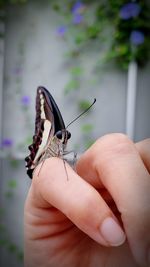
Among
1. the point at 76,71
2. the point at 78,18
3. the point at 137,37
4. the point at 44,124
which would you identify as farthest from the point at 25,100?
the point at 44,124

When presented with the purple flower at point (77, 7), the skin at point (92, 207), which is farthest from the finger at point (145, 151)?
the purple flower at point (77, 7)

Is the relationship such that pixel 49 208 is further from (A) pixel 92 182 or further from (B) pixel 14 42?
(B) pixel 14 42

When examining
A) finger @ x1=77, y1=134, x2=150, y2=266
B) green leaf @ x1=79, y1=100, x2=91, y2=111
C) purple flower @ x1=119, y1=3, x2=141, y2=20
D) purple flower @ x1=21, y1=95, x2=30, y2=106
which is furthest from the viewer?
purple flower @ x1=21, y1=95, x2=30, y2=106

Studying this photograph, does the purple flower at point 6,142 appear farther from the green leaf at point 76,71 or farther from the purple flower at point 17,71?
the green leaf at point 76,71

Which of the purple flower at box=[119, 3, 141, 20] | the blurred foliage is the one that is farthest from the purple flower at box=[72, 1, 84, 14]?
the purple flower at box=[119, 3, 141, 20]

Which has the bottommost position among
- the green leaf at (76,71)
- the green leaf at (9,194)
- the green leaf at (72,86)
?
the green leaf at (9,194)

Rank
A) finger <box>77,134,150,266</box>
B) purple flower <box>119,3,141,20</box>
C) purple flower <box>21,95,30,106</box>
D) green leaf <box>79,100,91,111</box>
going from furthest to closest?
purple flower <box>21,95,30,106</box>
green leaf <box>79,100,91,111</box>
purple flower <box>119,3,141,20</box>
finger <box>77,134,150,266</box>

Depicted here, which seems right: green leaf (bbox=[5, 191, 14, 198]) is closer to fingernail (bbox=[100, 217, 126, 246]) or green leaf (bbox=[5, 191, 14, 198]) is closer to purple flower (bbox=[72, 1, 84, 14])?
purple flower (bbox=[72, 1, 84, 14])
